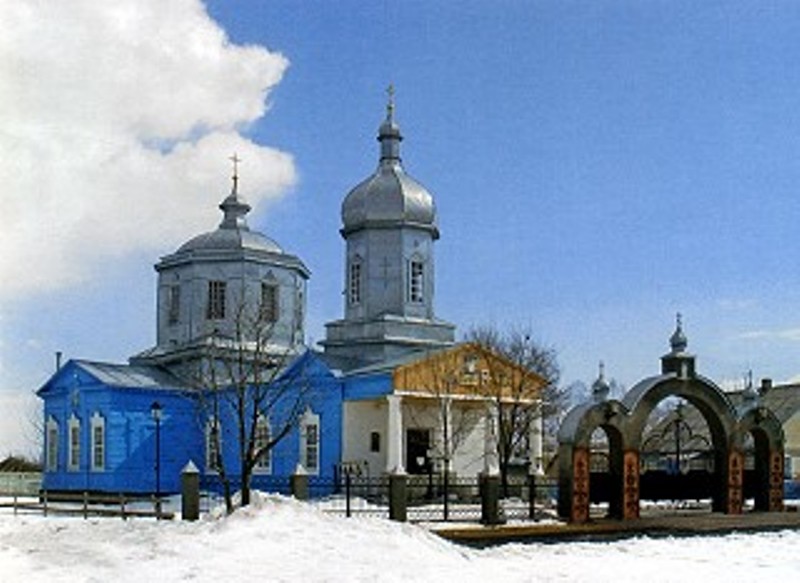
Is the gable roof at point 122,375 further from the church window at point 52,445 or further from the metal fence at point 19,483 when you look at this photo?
the metal fence at point 19,483

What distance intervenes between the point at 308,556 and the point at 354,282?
79.8ft

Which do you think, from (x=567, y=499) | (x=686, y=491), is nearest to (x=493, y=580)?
(x=567, y=499)

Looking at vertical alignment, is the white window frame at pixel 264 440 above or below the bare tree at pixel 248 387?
below

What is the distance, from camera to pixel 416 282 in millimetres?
38719

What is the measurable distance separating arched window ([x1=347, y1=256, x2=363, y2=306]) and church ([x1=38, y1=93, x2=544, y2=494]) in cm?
5

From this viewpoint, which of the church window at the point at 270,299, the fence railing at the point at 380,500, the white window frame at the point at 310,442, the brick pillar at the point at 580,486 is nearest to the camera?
the brick pillar at the point at 580,486

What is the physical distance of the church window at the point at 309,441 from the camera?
3541 centimetres

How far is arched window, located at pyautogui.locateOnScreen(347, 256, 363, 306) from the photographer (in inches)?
1528

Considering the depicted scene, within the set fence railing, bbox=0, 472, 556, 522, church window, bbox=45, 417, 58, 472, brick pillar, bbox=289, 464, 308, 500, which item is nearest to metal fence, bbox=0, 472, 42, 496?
church window, bbox=45, 417, 58, 472

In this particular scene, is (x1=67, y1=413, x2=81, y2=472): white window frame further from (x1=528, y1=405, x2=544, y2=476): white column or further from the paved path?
the paved path

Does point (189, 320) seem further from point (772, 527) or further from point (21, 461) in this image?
point (21, 461)

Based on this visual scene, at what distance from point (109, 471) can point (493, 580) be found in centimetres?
2407

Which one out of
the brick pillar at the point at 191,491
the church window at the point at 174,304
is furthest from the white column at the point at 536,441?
the brick pillar at the point at 191,491

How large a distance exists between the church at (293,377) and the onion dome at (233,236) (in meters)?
0.09
